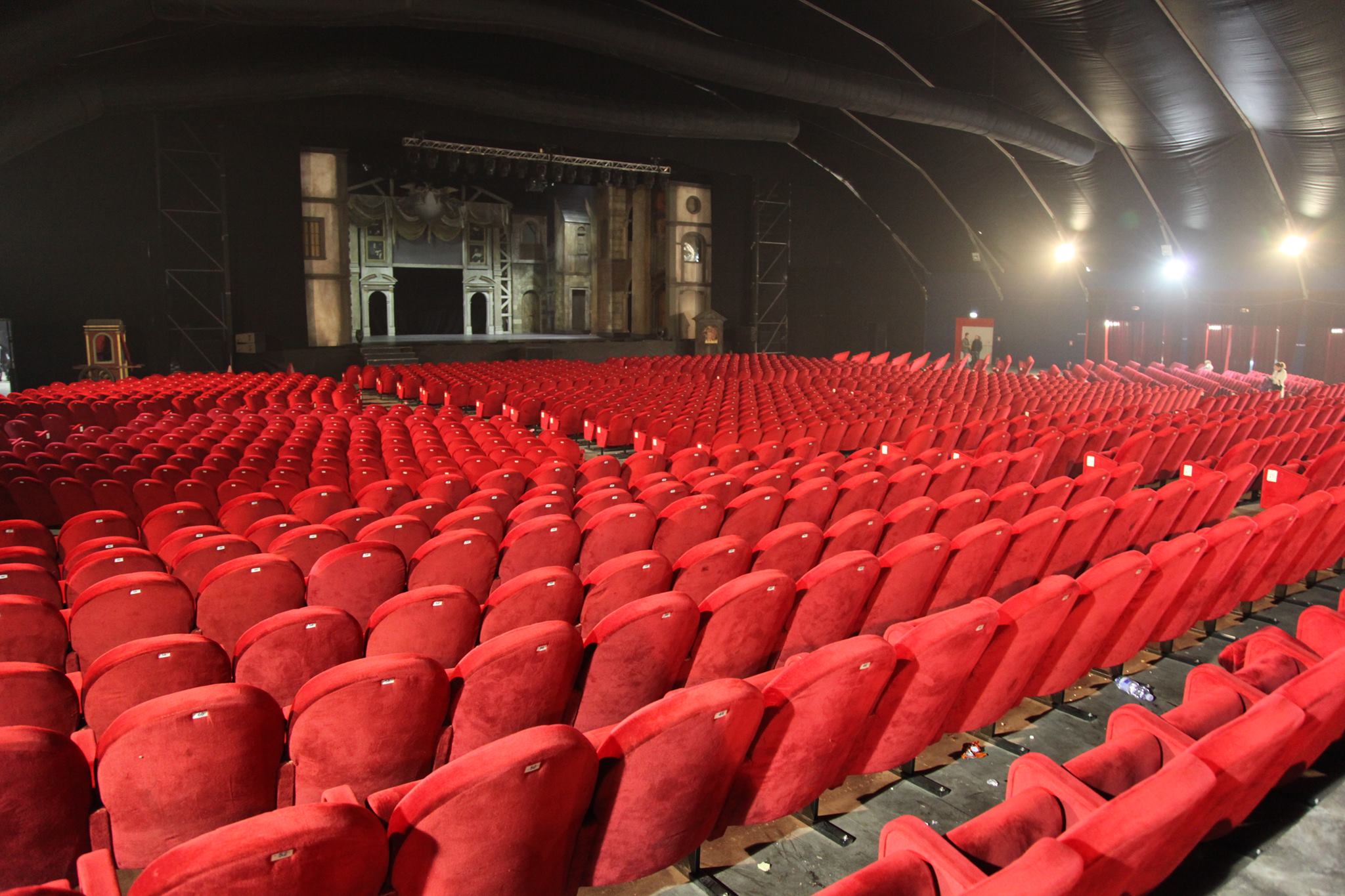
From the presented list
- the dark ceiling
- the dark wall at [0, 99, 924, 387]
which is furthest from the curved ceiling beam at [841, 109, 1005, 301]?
the dark wall at [0, 99, 924, 387]

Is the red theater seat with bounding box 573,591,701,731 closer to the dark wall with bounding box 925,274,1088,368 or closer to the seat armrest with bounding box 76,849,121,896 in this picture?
the seat armrest with bounding box 76,849,121,896

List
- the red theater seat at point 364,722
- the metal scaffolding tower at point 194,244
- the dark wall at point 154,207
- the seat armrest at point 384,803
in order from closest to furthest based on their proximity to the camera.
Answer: the seat armrest at point 384,803 < the red theater seat at point 364,722 < the dark wall at point 154,207 < the metal scaffolding tower at point 194,244

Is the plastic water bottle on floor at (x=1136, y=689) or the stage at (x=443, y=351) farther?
the stage at (x=443, y=351)

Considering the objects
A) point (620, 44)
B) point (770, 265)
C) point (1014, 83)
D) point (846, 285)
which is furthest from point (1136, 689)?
point (846, 285)

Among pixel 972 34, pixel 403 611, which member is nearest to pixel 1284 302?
pixel 972 34

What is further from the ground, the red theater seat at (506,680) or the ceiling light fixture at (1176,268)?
the ceiling light fixture at (1176,268)

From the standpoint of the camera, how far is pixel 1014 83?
2023 centimetres

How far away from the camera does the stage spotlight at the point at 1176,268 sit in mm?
23688

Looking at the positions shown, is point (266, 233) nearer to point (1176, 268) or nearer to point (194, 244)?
point (194, 244)

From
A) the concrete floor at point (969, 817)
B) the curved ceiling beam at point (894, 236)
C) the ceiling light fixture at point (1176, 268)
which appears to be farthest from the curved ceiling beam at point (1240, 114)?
the concrete floor at point (969, 817)

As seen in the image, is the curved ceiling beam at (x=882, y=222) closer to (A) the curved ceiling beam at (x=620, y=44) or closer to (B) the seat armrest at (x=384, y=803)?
(A) the curved ceiling beam at (x=620, y=44)

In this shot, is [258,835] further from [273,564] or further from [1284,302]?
[1284,302]

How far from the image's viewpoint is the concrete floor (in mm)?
2305

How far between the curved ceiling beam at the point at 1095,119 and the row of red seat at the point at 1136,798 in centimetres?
1946
